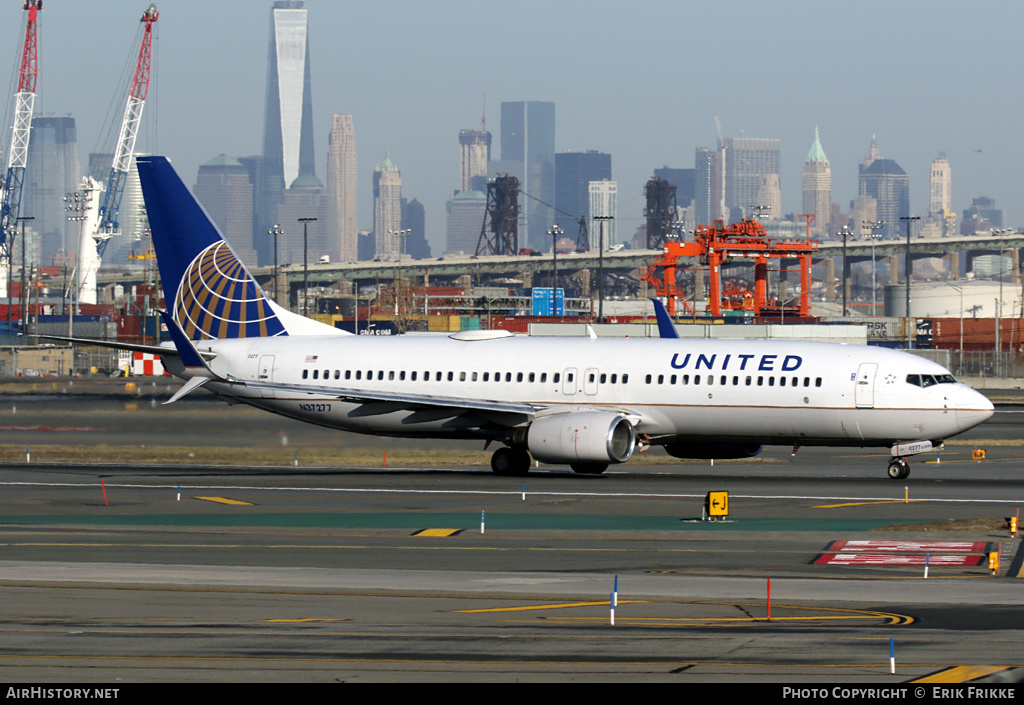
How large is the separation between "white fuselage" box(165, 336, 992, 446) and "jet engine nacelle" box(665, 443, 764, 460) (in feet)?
3.79

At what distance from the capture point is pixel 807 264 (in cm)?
18012

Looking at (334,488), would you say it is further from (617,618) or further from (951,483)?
(617,618)

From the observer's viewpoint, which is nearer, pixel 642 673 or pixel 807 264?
pixel 642 673

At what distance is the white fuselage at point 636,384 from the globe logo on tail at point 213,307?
679 mm

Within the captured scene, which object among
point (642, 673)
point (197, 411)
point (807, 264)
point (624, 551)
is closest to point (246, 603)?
point (642, 673)

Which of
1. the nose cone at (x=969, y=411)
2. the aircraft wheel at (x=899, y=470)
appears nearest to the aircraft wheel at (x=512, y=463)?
the aircraft wheel at (x=899, y=470)

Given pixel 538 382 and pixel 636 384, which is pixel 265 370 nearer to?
pixel 538 382

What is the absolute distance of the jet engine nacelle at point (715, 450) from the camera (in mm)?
46312

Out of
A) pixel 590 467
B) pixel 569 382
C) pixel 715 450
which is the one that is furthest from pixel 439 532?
A: pixel 715 450

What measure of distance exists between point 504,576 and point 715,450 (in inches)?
863

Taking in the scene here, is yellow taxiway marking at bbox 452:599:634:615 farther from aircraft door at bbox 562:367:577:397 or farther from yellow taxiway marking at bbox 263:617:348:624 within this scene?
aircraft door at bbox 562:367:577:397

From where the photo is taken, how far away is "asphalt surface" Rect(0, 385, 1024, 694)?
17.7 m
